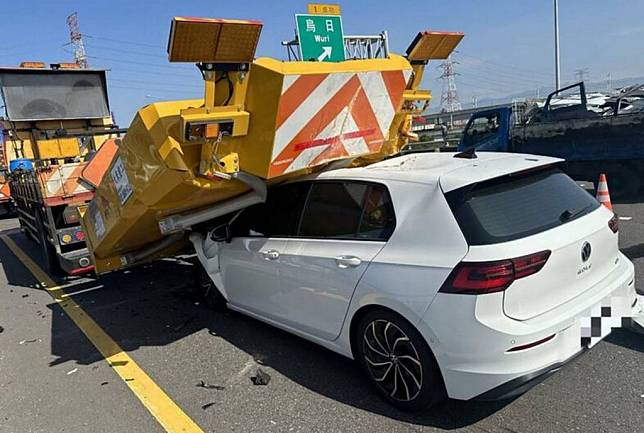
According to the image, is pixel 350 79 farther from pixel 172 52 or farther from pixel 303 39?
pixel 172 52

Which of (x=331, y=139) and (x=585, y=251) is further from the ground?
(x=331, y=139)

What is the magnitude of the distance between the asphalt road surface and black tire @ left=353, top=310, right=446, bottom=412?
13 centimetres

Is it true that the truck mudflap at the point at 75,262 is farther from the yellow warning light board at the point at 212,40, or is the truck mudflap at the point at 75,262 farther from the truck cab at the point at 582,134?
the truck cab at the point at 582,134

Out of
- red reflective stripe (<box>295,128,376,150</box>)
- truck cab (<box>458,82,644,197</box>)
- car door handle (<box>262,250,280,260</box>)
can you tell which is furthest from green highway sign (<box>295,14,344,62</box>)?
truck cab (<box>458,82,644,197</box>)

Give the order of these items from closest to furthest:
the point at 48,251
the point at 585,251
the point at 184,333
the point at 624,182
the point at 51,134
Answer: the point at 585,251
the point at 184,333
the point at 48,251
the point at 51,134
the point at 624,182

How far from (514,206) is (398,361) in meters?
1.15

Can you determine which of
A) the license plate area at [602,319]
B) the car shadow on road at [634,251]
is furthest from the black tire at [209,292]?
the car shadow on road at [634,251]

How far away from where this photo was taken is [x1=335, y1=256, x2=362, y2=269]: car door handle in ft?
10.3

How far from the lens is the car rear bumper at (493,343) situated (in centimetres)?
259

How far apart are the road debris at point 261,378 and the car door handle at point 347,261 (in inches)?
43.0

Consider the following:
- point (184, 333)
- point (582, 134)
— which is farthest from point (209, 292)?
point (582, 134)

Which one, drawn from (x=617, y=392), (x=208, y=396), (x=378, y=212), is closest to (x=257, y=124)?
(x=378, y=212)

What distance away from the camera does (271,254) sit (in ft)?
12.7

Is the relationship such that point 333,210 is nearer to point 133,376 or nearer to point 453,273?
point 453,273
